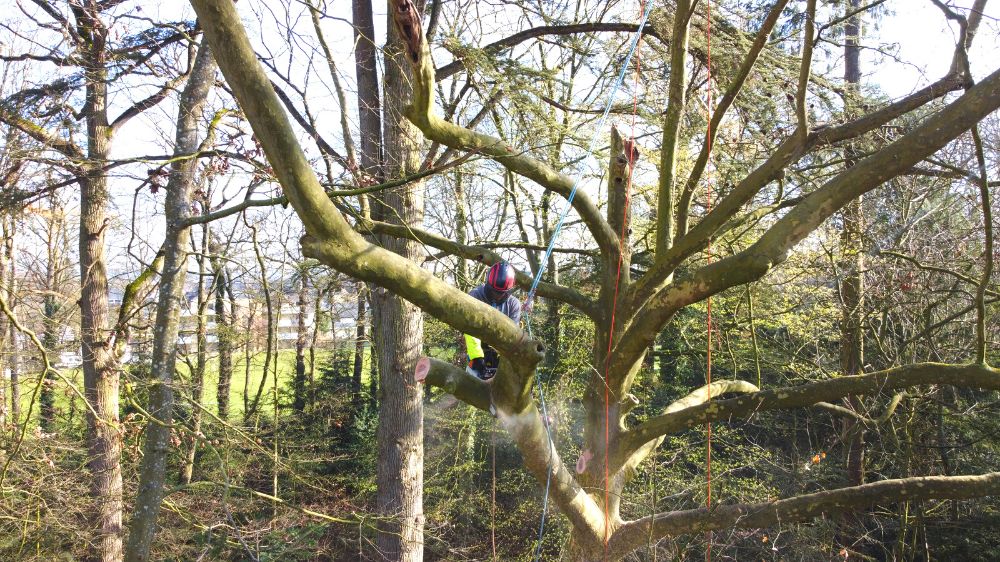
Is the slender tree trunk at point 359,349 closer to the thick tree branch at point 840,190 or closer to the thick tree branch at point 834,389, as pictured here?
the thick tree branch at point 834,389

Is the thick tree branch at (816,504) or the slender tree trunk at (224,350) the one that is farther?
the slender tree trunk at (224,350)

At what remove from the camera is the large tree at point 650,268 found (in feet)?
7.20

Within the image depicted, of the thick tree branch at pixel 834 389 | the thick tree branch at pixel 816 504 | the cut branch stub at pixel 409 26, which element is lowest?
the thick tree branch at pixel 816 504

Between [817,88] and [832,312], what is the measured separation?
3.88m

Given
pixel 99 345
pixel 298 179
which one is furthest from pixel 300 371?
pixel 298 179

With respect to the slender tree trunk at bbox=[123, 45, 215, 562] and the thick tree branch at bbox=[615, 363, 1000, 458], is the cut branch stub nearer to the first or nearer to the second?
the thick tree branch at bbox=[615, 363, 1000, 458]

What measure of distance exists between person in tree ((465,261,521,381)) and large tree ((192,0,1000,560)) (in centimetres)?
58

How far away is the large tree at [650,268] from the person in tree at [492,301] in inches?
23.0

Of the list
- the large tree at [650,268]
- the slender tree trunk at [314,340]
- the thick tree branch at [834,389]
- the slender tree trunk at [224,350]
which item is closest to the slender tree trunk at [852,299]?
the large tree at [650,268]

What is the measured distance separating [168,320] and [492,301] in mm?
3361

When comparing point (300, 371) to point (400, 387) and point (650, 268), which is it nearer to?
point (400, 387)

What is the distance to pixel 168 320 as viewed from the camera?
5.89 meters

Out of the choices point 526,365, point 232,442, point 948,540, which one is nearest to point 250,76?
point 526,365

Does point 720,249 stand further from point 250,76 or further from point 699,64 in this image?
point 250,76
